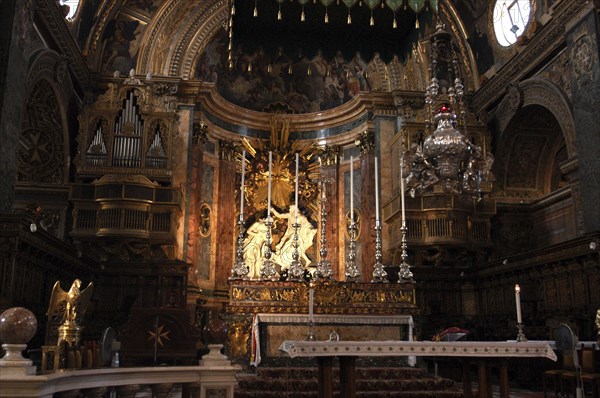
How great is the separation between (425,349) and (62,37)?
976 centimetres

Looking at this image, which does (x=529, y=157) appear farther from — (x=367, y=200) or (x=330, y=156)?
(x=330, y=156)

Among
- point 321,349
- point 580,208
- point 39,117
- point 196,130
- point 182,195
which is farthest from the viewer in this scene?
point 196,130

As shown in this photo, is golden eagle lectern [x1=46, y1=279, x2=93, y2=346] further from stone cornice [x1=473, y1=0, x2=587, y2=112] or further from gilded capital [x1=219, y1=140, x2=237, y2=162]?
gilded capital [x1=219, y1=140, x2=237, y2=162]

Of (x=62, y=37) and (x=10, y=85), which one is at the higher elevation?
(x=62, y=37)

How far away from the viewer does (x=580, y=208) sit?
1109 centimetres

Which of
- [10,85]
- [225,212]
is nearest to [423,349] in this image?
[10,85]

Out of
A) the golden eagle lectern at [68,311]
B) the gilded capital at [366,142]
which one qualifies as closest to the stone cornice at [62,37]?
the gilded capital at [366,142]

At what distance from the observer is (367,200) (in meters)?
15.4

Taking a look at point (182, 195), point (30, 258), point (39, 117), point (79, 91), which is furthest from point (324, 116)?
point (30, 258)

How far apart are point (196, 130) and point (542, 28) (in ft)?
25.7

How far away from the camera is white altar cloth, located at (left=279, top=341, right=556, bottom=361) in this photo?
5.82 metres

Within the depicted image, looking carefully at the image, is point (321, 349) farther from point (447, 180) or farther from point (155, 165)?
point (155, 165)

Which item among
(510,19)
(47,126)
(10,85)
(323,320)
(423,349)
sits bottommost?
(423,349)

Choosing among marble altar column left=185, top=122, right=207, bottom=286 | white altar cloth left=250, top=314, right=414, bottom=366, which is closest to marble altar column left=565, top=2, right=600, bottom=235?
white altar cloth left=250, top=314, right=414, bottom=366
